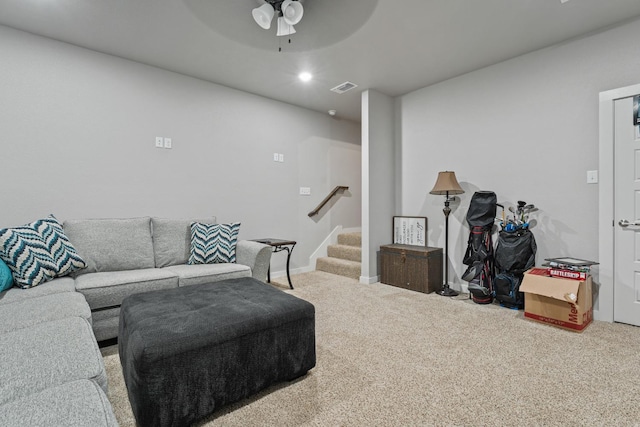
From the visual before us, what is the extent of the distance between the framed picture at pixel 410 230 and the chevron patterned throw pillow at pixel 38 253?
3.57 metres

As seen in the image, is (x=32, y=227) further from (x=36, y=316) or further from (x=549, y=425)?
(x=549, y=425)

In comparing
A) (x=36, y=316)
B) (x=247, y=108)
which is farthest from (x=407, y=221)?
(x=36, y=316)

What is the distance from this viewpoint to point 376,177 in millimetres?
4164

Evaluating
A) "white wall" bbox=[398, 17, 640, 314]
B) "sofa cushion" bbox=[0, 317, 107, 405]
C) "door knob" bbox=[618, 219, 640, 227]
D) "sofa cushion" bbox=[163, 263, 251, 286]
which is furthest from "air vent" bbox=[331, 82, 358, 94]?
"sofa cushion" bbox=[0, 317, 107, 405]

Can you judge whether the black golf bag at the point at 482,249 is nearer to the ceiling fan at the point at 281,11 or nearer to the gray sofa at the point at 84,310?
the gray sofa at the point at 84,310

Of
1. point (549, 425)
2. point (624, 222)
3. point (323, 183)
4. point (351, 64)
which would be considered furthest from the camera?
point (323, 183)

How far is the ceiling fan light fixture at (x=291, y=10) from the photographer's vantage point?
2180 millimetres

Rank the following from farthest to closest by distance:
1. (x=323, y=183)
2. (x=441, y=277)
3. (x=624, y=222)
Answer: (x=323, y=183) → (x=441, y=277) → (x=624, y=222)

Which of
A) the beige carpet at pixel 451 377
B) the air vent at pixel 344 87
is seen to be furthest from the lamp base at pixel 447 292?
the air vent at pixel 344 87

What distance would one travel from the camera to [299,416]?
1.50 m

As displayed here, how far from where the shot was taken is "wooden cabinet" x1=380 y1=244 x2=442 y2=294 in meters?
3.62

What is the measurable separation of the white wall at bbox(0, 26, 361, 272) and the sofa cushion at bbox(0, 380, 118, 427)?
2.66m

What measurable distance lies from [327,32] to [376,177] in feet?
6.40

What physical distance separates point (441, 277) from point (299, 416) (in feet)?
9.26
